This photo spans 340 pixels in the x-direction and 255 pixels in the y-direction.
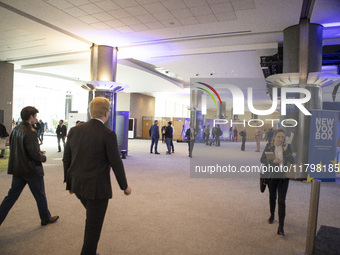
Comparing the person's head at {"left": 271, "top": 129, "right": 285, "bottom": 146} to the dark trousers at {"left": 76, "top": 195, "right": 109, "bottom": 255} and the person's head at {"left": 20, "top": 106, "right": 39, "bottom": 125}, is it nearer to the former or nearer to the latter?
the dark trousers at {"left": 76, "top": 195, "right": 109, "bottom": 255}

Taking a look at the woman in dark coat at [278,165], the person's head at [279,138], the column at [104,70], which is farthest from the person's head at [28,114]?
the column at [104,70]

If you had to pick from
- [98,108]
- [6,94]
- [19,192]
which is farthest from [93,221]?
[6,94]

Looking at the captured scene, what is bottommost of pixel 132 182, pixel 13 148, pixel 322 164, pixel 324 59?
pixel 132 182

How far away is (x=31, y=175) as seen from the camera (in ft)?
10.9

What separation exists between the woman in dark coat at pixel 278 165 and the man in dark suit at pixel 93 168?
2466 millimetres

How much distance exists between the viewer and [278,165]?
3826mm

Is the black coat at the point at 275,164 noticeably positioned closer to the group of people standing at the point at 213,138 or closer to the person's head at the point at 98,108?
the person's head at the point at 98,108

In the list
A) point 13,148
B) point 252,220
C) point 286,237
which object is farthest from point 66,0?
point 286,237

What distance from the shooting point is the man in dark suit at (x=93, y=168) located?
87.7 inches

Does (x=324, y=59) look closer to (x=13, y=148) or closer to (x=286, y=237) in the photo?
(x=286, y=237)

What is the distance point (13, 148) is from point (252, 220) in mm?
3672

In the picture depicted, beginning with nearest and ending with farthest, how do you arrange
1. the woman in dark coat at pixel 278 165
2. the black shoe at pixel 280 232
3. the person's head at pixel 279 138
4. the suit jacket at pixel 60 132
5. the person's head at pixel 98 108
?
1. the person's head at pixel 98 108
2. the black shoe at pixel 280 232
3. the woman in dark coat at pixel 278 165
4. the person's head at pixel 279 138
5. the suit jacket at pixel 60 132

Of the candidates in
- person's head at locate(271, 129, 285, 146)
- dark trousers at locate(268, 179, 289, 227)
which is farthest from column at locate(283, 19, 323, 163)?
dark trousers at locate(268, 179, 289, 227)

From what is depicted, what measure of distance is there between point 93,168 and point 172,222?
7.18 feet
